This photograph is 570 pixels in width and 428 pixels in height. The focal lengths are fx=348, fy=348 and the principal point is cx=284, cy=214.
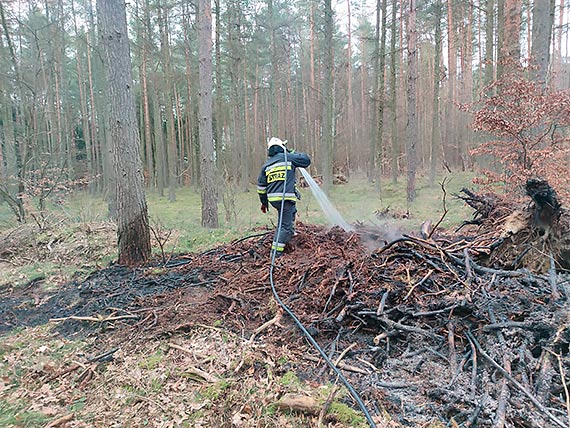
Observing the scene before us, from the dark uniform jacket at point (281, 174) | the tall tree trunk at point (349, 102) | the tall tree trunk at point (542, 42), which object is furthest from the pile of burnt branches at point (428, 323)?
the tall tree trunk at point (349, 102)

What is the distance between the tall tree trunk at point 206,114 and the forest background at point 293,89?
62 mm

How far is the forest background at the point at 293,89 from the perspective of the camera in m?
8.08

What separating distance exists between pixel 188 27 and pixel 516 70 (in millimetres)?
16073

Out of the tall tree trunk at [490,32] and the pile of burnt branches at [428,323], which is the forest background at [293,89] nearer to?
the tall tree trunk at [490,32]

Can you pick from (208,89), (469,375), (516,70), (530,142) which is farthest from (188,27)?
(469,375)

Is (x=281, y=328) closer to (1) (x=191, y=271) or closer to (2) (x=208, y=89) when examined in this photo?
(1) (x=191, y=271)

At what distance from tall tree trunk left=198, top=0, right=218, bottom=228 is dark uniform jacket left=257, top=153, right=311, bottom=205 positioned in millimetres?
4160

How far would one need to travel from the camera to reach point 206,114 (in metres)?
9.12

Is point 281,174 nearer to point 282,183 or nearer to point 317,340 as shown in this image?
point 282,183

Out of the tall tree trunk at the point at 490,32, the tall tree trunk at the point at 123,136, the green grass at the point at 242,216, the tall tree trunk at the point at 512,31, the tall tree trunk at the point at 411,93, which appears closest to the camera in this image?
the tall tree trunk at the point at 123,136

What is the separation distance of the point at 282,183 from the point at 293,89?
2693 centimetres

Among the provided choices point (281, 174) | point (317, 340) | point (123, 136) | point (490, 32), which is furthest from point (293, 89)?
point (317, 340)

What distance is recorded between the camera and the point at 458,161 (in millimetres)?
25188

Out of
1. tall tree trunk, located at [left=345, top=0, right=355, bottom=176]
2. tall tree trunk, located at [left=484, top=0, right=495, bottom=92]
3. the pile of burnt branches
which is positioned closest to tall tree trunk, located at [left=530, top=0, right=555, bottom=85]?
tall tree trunk, located at [left=484, top=0, right=495, bottom=92]
